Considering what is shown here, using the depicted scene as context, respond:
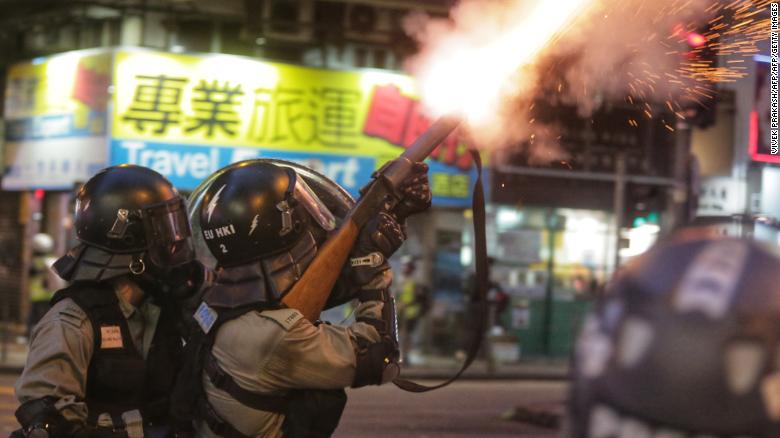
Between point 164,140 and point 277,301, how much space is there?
1568cm

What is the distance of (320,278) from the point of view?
3604 mm

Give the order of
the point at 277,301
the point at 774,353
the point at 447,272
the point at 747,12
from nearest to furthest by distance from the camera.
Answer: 1. the point at 774,353
2. the point at 277,301
3. the point at 747,12
4. the point at 447,272

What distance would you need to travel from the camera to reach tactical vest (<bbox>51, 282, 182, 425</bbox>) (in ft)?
13.3

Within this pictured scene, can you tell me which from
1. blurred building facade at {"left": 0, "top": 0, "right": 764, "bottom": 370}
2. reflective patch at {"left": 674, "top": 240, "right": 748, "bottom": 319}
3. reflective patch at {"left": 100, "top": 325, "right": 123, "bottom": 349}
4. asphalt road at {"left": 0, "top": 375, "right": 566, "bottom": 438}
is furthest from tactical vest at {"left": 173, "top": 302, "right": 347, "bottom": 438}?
blurred building facade at {"left": 0, "top": 0, "right": 764, "bottom": 370}

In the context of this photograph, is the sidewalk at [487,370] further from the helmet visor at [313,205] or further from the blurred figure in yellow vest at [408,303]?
the helmet visor at [313,205]

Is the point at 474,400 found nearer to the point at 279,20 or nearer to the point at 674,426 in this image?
the point at 279,20

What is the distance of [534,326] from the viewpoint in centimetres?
2155

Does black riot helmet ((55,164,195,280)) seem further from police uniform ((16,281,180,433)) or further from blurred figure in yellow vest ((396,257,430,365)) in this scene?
blurred figure in yellow vest ((396,257,430,365))

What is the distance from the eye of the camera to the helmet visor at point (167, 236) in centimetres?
430

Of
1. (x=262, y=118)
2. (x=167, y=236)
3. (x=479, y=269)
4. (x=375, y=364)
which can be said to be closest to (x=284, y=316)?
(x=375, y=364)

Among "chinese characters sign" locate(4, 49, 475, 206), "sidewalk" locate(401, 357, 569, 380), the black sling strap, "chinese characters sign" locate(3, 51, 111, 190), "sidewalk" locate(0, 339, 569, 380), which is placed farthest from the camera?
"chinese characters sign" locate(3, 51, 111, 190)

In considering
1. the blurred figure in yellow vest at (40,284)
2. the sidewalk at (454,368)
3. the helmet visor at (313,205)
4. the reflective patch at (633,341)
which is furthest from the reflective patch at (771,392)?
the blurred figure in yellow vest at (40,284)

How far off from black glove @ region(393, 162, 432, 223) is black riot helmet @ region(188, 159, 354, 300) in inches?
11.0

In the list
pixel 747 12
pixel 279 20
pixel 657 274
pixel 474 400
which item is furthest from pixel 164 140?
pixel 657 274
